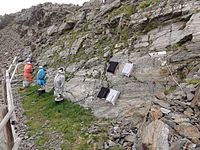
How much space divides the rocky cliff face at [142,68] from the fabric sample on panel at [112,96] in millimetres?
242

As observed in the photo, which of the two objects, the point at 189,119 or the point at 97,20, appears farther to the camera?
the point at 97,20

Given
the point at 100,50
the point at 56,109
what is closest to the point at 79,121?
the point at 56,109

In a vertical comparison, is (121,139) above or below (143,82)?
below

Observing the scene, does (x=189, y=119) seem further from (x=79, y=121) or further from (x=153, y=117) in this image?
(x=79, y=121)

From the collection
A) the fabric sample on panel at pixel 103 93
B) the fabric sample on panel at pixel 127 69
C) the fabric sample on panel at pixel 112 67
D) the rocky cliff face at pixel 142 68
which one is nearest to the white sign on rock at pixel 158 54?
the rocky cliff face at pixel 142 68

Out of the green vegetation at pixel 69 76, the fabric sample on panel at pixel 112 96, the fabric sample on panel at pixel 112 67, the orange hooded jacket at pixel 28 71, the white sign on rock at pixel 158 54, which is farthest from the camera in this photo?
the orange hooded jacket at pixel 28 71

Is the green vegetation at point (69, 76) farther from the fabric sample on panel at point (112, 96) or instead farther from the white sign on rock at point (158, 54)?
the white sign on rock at point (158, 54)

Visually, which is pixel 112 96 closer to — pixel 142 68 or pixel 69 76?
pixel 142 68

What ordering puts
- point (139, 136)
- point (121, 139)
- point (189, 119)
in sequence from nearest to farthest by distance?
point (189, 119)
point (139, 136)
point (121, 139)

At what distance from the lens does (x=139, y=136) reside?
5.27 metres

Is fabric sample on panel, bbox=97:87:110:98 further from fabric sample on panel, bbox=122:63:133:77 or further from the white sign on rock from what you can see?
the white sign on rock

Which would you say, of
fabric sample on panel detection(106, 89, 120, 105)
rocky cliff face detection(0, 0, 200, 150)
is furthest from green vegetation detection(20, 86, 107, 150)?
fabric sample on panel detection(106, 89, 120, 105)

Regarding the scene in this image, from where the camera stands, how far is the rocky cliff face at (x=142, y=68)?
198 inches

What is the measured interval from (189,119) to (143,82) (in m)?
3.70
